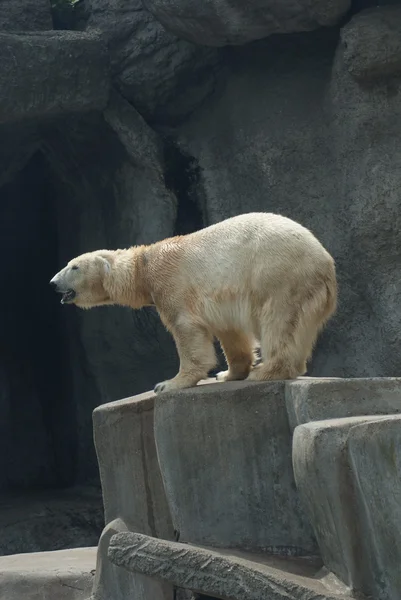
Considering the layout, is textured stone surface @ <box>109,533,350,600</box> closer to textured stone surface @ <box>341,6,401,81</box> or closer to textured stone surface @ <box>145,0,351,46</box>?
textured stone surface @ <box>341,6,401,81</box>

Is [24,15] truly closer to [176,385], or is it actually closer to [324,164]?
[324,164]

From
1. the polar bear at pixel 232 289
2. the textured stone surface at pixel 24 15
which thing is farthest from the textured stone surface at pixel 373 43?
the polar bear at pixel 232 289

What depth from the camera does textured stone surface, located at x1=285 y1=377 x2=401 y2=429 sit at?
415cm

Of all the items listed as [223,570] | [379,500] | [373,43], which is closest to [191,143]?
[373,43]

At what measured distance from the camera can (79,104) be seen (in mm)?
8602

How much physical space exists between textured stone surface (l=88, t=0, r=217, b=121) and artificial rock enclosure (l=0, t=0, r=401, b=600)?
0.01 metres

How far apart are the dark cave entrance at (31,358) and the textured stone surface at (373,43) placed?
14.8 feet

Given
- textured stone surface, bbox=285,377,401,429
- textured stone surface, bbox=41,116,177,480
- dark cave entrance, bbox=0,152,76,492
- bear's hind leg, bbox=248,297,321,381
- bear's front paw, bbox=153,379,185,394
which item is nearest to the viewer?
textured stone surface, bbox=285,377,401,429

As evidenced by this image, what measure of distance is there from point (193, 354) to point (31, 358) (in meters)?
7.07

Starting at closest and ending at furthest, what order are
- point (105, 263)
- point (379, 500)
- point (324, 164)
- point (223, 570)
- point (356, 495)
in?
1. point (379, 500)
2. point (356, 495)
3. point (223, 570)
4. point (105, 263)
5. point (324, 164)

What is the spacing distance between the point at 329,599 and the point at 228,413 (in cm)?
118

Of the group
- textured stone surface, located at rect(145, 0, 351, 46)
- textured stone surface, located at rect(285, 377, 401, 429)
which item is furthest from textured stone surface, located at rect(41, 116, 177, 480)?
textured stone surface, located at rect(285, 377, 401, 429)

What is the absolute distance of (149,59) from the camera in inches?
344

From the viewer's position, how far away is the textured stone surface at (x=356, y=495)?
340cm
